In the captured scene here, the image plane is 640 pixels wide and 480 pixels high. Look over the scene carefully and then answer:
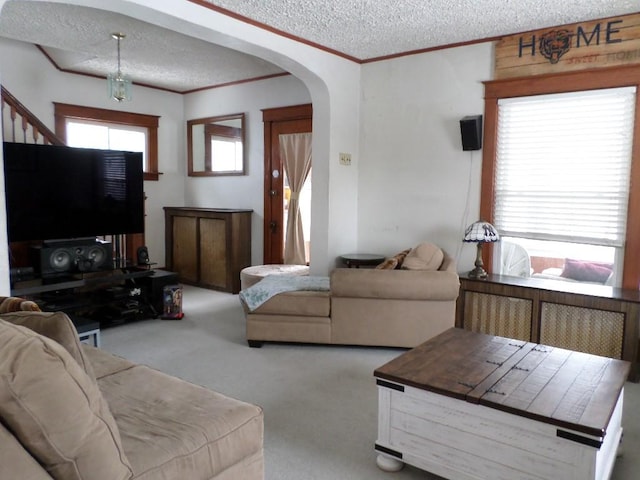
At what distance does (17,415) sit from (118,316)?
147 inches

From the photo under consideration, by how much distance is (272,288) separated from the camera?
3.90 metres

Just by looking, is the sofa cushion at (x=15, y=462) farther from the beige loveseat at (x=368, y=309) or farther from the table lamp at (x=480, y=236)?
the table lamp at (x=480, y=236)

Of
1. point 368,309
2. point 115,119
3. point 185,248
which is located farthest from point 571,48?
point 115,119

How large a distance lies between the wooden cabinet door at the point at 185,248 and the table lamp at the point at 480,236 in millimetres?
3595

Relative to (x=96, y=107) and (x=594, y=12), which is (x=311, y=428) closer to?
(x=594, y=12)

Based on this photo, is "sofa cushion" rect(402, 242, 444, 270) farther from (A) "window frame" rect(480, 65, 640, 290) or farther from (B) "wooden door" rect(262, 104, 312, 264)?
(B) "wooden door" rect(262, 104, 312, 264)

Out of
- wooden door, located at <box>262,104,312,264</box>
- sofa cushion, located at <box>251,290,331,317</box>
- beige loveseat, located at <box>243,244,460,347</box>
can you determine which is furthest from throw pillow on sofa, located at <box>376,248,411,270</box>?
wooden door, located at <box>262,104,312,264</box>

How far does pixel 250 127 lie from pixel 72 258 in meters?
2.67

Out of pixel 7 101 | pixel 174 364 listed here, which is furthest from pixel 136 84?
pixel 174 364

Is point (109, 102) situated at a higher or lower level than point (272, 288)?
higher

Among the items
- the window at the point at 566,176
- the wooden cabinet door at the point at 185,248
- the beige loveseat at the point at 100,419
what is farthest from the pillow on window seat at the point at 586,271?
the wooden cabinet door at the point at 185,248

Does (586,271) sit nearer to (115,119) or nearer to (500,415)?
(500,415)

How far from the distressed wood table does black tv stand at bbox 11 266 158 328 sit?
3.00 metres

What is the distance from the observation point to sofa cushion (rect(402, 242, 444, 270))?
381 cm
